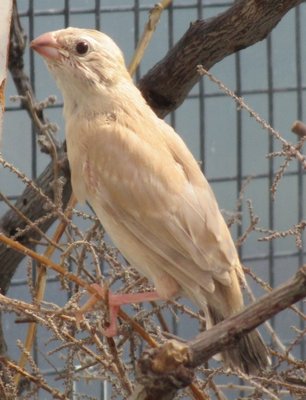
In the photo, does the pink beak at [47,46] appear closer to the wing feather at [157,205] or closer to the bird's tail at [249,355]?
the wing feather at [157,205]

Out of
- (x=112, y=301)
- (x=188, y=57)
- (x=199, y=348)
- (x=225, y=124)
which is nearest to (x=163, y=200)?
(x=112, y=301)

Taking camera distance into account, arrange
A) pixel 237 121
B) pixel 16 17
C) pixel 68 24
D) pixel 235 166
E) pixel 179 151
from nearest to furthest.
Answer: pixel 179 151 → pixel 16 17 → pixel 68 24 → pixel 237 121 → pixel 235 166

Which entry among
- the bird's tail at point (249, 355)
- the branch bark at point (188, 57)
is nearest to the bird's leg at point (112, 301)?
the bird's tail at point (249, 355)

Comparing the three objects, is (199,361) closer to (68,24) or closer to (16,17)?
(16,17)

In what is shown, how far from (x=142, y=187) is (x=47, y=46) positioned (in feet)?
0.89

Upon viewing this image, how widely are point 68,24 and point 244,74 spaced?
650 millimetres

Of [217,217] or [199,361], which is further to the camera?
Result: [217,217]

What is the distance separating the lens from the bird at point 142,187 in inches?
64.2

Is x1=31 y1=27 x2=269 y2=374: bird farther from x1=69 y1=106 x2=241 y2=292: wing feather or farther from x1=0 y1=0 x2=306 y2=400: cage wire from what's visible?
x1=0 y1=0 x2=306 y2=400: cage wire

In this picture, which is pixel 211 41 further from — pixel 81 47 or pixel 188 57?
pixel 81 47

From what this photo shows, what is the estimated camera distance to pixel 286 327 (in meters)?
3.37

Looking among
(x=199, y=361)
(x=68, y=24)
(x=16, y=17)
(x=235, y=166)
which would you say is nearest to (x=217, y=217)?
(x=199, y=361)

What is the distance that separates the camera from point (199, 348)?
3.80 ft

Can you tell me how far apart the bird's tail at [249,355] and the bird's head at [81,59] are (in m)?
0.52
